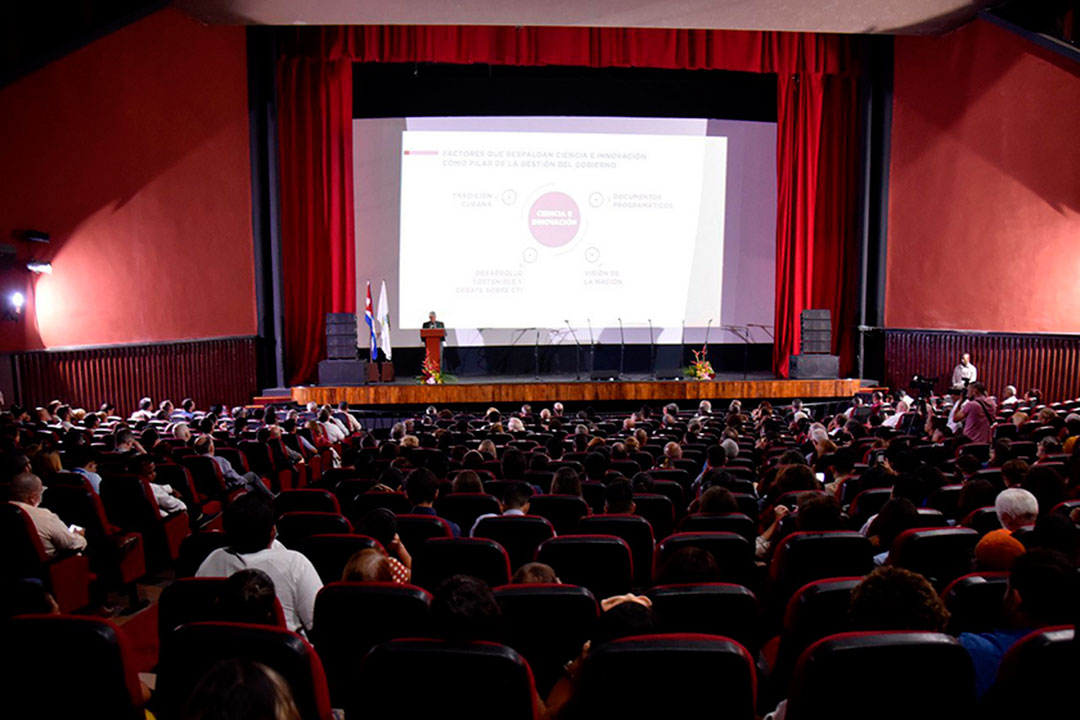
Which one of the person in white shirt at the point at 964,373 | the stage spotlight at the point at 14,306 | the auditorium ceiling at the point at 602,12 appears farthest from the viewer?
the person in white shirt at the point at 964,373

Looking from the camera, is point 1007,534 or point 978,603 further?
point 1007,534

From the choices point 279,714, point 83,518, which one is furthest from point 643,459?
point 279,714

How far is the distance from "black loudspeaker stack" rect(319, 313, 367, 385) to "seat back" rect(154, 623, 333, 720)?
1222cm

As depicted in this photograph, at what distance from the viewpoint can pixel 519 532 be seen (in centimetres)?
408

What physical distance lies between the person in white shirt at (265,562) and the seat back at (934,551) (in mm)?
2651

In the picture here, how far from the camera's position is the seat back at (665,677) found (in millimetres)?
1913

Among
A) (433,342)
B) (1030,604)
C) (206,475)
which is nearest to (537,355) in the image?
(433,342)

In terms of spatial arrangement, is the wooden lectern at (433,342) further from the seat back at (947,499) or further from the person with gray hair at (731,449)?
the seat back at (947,499)

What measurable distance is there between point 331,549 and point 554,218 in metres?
12.8

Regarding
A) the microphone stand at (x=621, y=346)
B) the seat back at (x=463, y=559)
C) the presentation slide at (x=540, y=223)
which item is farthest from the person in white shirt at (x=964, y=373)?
the seat back at (x=463, y=559)

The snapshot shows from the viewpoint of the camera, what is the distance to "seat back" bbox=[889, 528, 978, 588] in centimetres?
345

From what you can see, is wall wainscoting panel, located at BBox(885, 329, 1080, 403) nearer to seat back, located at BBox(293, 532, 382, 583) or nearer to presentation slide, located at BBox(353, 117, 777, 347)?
presentation slide, located at BBox(353, 117, 777, 347)

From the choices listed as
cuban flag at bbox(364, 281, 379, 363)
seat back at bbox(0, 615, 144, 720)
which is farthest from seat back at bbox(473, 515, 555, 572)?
cuban flag at bbox(364, 281, 379, 363)

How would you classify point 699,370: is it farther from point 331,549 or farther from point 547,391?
point 331,549
